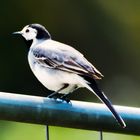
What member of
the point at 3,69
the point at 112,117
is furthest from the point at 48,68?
the point at 3,69

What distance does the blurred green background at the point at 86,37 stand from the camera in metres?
11.5

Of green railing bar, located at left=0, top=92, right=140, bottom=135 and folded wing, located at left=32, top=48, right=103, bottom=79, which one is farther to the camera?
folded wing, located at left=32, top=48, right=103, bottom=79

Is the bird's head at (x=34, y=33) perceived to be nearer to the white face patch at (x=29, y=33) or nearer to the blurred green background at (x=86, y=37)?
the white face patch at (x=29, y=33)

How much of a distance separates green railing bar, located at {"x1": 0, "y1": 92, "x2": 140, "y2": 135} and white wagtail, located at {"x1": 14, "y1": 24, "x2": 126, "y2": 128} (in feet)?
2.20

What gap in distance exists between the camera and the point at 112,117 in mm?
2936

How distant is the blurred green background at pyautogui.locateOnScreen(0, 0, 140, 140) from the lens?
11484 mm

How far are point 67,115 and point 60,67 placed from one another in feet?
4.24

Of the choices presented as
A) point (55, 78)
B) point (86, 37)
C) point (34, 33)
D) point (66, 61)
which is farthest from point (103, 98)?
point (86, 37)

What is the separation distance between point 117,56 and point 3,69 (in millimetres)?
1425

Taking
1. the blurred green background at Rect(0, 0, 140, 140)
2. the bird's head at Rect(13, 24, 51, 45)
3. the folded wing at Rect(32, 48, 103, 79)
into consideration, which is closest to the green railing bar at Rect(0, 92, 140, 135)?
the folded wing at Rect(32, 48, 103, 79)

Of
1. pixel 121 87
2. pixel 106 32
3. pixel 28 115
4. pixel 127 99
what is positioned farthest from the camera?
pixel 106 32

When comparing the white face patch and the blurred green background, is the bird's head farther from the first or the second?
the blurred green background

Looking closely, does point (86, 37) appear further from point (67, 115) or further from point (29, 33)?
point (67, 115)

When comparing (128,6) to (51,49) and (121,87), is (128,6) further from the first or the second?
(51,49)
